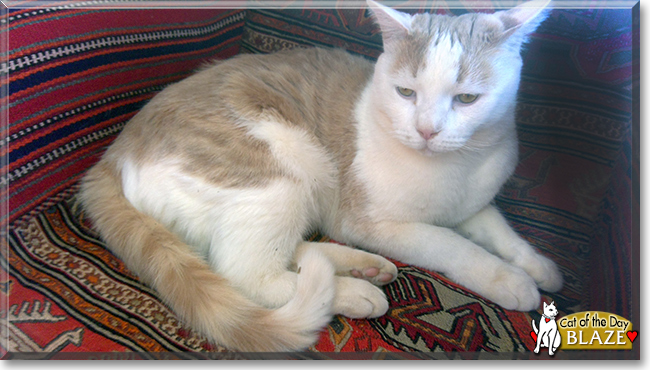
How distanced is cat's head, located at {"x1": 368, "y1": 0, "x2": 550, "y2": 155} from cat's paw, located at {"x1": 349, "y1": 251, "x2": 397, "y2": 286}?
31 centimetres

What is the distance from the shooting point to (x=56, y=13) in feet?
3.52

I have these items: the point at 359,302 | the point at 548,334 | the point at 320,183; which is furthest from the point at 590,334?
the point at 320,183

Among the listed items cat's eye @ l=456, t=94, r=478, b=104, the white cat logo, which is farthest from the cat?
the white cat logo

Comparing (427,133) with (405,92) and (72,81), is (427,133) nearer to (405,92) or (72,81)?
(405,92)

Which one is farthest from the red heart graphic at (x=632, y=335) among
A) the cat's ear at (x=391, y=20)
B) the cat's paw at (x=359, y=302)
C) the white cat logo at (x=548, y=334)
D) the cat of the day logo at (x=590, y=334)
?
the cat's ear at (x=391, y=20)

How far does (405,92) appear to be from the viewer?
1.02 metres

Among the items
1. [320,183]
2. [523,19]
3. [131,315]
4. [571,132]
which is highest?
[523,19]

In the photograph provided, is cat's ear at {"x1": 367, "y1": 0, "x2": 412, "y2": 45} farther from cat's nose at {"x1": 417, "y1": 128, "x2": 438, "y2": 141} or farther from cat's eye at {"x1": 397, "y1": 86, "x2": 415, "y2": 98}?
cat's nose at {"x1": 417, "y1": 128, "x2": 438, "y2": 141}

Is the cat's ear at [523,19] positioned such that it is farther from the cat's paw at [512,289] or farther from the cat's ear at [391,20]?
the cat's paw at [512,289]

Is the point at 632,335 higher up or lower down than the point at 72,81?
lower down

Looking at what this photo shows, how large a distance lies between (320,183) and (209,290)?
0.45 m

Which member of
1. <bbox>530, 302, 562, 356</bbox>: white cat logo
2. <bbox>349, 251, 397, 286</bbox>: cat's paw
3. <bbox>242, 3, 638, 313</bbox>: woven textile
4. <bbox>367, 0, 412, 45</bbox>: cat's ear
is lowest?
<bbox>349, 251, 397, 286</bbox>: cat's paw

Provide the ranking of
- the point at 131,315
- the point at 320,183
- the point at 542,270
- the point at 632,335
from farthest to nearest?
the point at 320,183 < the point at 542,270 < the point at 131,315 < the point at 632,335

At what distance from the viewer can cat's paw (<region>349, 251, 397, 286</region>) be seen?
1.09 metres
